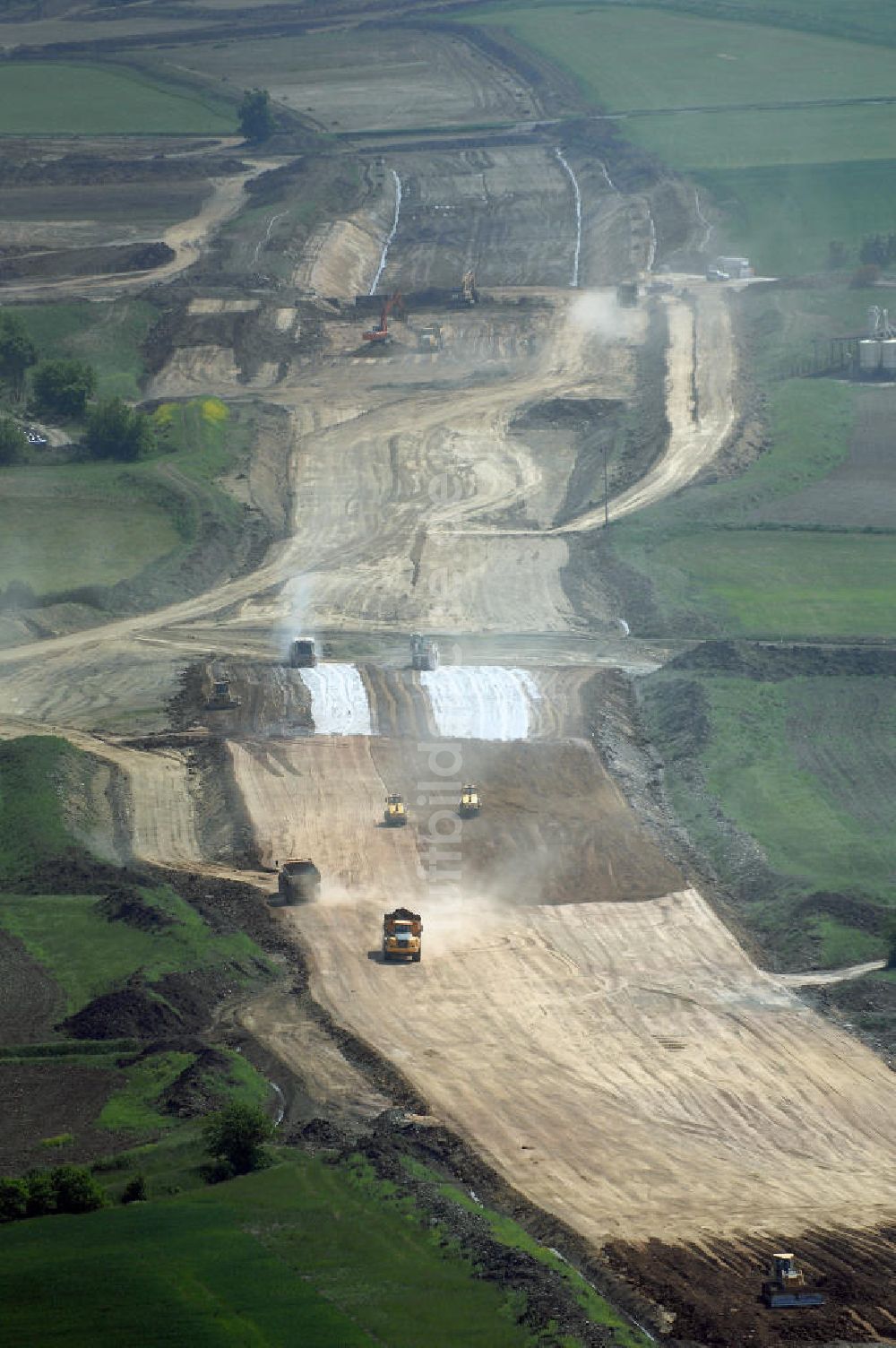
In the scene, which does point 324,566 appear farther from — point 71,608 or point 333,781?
point 333,781

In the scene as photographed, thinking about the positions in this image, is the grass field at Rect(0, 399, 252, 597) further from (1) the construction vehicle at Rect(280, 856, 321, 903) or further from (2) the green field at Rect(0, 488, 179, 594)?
(1) the construction vehicle at Rect(280, 856, 321, 903)

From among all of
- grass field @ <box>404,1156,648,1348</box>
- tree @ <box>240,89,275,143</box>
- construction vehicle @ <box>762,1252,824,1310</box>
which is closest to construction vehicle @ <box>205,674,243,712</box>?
grass field @ <box>404,1156,648,1348</box>

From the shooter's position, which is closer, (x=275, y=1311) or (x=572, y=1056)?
(x=275, y=1311)

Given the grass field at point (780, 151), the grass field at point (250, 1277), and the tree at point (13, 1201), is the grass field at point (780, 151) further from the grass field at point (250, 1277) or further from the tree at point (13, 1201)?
the tree at point (13, 1201)

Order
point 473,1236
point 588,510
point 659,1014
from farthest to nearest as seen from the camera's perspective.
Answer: point 588,510 → point 659,1014 → point 473,1236

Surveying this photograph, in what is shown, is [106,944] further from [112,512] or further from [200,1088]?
[112,512]

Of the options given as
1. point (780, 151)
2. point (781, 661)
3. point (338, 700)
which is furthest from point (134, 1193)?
point (780, 151)

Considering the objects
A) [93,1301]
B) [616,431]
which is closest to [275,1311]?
[93,1301]
